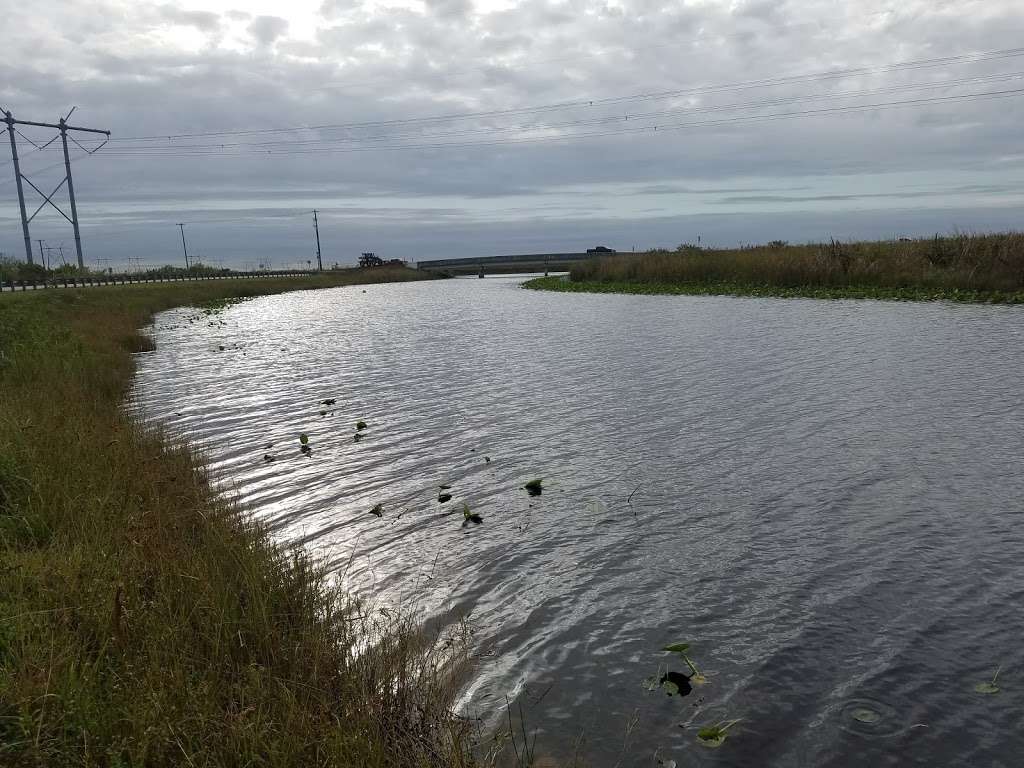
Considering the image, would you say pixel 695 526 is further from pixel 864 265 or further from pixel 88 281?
pixel 88 281

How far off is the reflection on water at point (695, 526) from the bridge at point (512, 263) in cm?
11043

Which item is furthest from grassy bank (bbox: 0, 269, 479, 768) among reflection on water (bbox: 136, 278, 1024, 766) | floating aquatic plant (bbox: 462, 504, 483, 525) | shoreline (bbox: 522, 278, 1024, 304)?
shoreline (bbox: 522, 278, 1024, 304)

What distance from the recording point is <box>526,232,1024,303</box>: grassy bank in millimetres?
35812

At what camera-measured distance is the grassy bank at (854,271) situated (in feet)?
117

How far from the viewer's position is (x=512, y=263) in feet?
441

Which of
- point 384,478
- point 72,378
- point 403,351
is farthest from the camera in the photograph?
point 403,351

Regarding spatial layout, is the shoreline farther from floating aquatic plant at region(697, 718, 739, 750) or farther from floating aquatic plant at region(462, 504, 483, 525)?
floating aquatic plant at region(697, 718, 739, 750)

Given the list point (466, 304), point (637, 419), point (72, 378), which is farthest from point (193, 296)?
point (637, 419)

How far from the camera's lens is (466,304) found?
55031mm

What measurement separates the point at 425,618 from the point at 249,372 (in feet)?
57.5

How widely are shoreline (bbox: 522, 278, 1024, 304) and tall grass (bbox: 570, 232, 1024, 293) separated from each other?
58 cm

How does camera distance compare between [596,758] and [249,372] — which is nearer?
[596,758]

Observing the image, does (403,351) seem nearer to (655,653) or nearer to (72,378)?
(72,378)

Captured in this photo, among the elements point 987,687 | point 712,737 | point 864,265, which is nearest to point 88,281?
point 864,265
